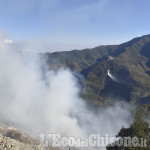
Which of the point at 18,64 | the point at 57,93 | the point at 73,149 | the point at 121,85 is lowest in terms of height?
the point at 73,149

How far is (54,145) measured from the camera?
36.0 meters

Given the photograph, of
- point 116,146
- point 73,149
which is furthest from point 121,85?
point 116,146

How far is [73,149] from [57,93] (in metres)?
34.5

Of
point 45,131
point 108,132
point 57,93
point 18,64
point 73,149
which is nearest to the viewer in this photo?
point 73,149

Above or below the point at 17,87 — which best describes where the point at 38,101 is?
below

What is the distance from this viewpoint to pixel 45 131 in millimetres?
49750

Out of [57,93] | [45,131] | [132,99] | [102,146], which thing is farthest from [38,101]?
[132,99]

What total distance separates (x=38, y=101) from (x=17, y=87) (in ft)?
30.4

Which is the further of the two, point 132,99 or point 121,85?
point 121,85

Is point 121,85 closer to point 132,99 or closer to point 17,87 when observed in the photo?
point 132,99

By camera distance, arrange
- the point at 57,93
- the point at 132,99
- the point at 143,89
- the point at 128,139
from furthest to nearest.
A: the point at 143,89 → the point at 132,99 → the point at 57,93 → the point at 128,139

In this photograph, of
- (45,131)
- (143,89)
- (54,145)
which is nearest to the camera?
(54,145)

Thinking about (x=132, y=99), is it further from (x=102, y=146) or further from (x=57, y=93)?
(x=102, y=146)

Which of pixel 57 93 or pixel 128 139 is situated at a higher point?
pixel 57 93
